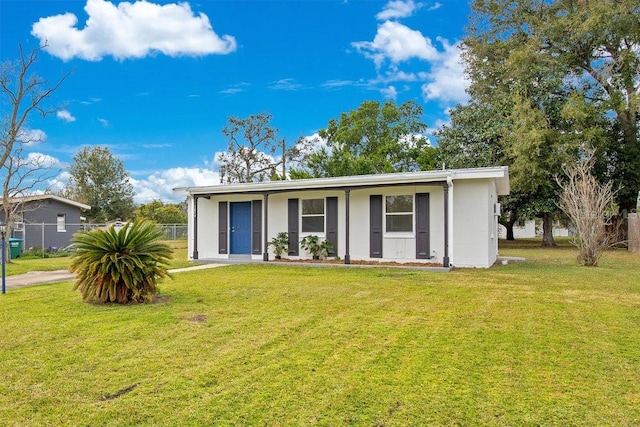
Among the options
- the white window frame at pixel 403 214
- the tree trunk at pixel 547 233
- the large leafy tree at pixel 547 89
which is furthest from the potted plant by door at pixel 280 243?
the tree trunk at pixel 547 233

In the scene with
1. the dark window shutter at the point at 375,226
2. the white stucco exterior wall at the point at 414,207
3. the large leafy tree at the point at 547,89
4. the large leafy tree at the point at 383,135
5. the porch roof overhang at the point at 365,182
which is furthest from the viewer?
the large leafy tree at the point at 383,135

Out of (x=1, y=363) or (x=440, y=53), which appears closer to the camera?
(x=1, y=363)

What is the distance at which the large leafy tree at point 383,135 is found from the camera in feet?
96.5

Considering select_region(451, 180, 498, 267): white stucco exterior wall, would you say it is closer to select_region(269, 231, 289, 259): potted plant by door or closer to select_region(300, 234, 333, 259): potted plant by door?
select_region(300, 234, 333, 259): potted plant by door

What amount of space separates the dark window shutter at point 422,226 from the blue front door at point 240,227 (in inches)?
222

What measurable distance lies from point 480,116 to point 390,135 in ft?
28.8

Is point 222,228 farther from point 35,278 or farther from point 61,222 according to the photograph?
point 61,222

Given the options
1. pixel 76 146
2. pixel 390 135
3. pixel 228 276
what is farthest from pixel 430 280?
pixel 76 146

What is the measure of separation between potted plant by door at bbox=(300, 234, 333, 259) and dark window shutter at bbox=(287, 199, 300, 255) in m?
0.48

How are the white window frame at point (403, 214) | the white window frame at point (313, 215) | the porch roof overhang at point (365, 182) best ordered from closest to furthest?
the porch roof overhang at point (365, 182) → the white window frame at point (403, 214) → the white window frame at point (313, 215)

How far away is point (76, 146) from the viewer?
35.6 meters

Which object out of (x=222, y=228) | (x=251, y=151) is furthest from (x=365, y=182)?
(x=251, y=151)

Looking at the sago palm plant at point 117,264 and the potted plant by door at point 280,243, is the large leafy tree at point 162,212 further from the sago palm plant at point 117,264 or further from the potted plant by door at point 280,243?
the sago palm plant at point 117,264

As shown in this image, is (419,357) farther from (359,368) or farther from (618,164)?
(618,164)
